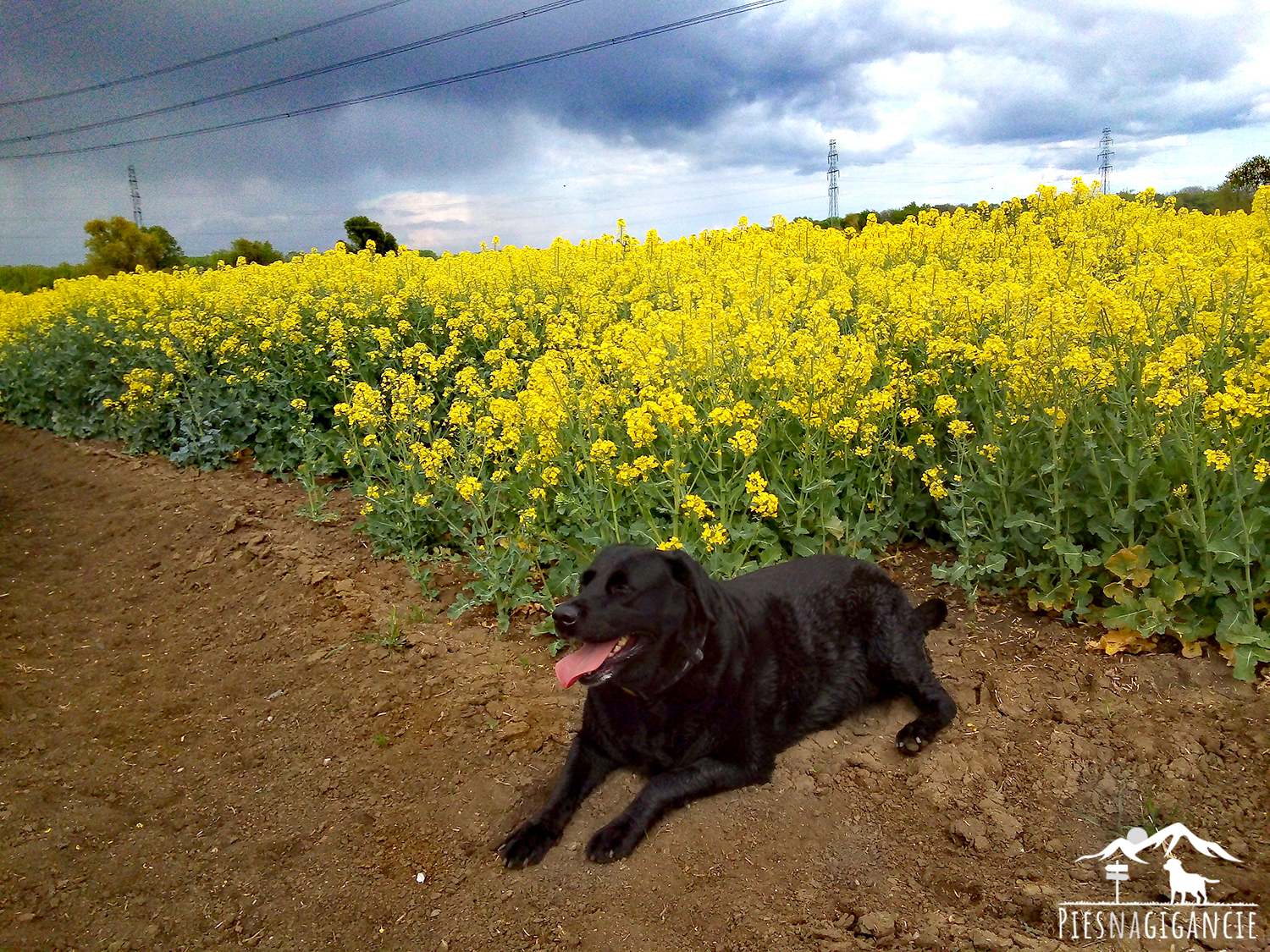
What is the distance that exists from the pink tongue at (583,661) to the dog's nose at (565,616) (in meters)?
0.14

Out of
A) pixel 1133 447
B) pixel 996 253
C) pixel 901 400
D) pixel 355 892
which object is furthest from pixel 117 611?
pixel 996 253

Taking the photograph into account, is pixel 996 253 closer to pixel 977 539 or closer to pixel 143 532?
pixel 977 539

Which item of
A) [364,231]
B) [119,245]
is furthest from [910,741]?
[119,245]

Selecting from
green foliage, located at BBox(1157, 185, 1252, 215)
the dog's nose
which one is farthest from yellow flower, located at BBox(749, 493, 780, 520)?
green foliage, located at BBox(1157, 185, 1252, 215)

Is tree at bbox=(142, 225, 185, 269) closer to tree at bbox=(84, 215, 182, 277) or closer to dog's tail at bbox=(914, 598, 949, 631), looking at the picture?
tree at bbox=(84, 215, 182, 277)

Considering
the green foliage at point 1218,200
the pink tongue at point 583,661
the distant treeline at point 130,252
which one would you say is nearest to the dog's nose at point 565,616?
the pink tongue at point 583,661

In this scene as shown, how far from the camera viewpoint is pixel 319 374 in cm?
764

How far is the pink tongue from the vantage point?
8.09 feet

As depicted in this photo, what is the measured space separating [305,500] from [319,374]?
5.41ft

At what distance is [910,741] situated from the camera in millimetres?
3168

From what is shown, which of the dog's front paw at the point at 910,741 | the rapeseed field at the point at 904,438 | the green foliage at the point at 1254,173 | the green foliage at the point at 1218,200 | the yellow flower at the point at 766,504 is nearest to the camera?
the dog's front paw at the point at 910,741

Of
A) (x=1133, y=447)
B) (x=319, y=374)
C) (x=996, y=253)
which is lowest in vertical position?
(x=1133, y=447)

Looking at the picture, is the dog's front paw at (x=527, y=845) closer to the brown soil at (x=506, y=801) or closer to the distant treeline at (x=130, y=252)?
the brown soil at (x=506, y=801)

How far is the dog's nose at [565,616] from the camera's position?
7.91 ft
